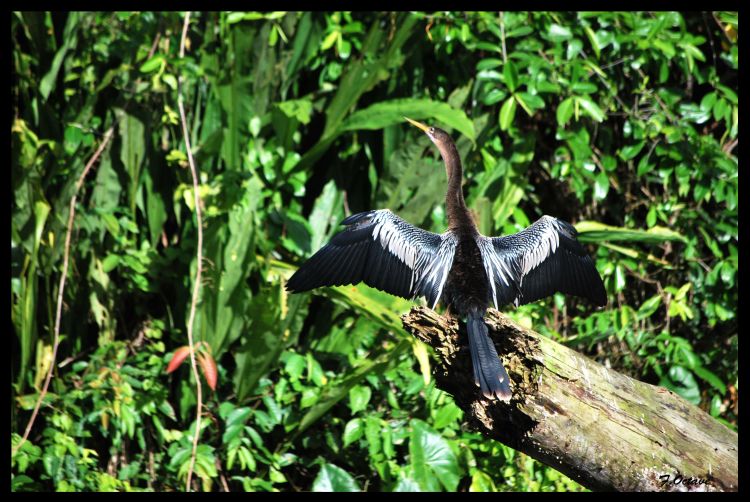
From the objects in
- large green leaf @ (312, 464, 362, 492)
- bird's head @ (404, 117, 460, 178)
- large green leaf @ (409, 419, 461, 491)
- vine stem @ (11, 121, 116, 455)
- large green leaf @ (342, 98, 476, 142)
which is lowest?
large green leaf @ (312, 464, 362, 492)

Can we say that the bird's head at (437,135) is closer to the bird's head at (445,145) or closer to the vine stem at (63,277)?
the bird's head at (445,145)

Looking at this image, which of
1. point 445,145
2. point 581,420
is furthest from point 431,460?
point 581,420

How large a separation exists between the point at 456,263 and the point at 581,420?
2.69 ft

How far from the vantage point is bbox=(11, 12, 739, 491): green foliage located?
4.00 meters

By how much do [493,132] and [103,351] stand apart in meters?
2.25

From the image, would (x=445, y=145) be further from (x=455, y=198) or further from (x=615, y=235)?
(x=615, y=235)

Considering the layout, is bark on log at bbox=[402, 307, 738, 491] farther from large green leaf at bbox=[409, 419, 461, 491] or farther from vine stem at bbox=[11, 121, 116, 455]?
vine stem at bbox=[11, 121, 116, 455]

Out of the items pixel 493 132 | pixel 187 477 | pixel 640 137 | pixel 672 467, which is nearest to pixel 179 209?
pixel 187 477

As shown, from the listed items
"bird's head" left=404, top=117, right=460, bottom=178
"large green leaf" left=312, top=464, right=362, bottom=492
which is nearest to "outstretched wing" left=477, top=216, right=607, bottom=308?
"bird's head" left=404, top=117, right=460, bottom=178

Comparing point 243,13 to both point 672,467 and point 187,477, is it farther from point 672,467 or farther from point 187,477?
point 672,467

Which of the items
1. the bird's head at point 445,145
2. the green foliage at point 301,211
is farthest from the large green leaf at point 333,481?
the bird's head at point 445,145

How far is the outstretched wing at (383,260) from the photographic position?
9.82 feet

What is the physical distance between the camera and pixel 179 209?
4316mm

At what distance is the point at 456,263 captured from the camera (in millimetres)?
3031
